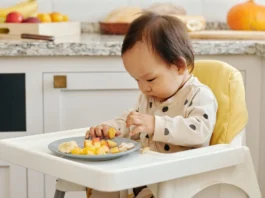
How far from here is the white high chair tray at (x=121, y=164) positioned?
1.43 metres

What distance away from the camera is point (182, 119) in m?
1.74

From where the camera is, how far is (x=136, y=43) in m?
1.79

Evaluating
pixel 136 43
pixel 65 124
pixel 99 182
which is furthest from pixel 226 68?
pixel 65 124

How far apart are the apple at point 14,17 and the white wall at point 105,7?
49 cm

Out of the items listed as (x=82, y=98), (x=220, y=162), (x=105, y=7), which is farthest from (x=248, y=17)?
(x=220, y=162)

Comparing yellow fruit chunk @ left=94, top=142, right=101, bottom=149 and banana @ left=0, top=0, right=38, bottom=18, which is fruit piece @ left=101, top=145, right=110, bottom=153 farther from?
banana @ left=0, top=0, right=38, bottom=18

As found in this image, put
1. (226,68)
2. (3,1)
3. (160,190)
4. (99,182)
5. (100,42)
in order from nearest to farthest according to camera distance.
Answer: (99,182) < (160,190) < (226,68) < (100,42) < (3,1)

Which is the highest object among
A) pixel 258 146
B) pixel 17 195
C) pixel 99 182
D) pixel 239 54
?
pixel 239 54

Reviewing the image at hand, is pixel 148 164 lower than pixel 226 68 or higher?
lower

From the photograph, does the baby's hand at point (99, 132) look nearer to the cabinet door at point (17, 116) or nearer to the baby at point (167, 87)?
the baby at point (167, 87)

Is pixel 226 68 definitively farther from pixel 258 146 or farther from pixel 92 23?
pixel 92 23

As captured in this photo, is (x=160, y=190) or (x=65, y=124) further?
(x=65, y=124)

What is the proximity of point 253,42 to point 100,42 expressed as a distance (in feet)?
1.81

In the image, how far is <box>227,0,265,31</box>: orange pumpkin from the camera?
9.43ft
